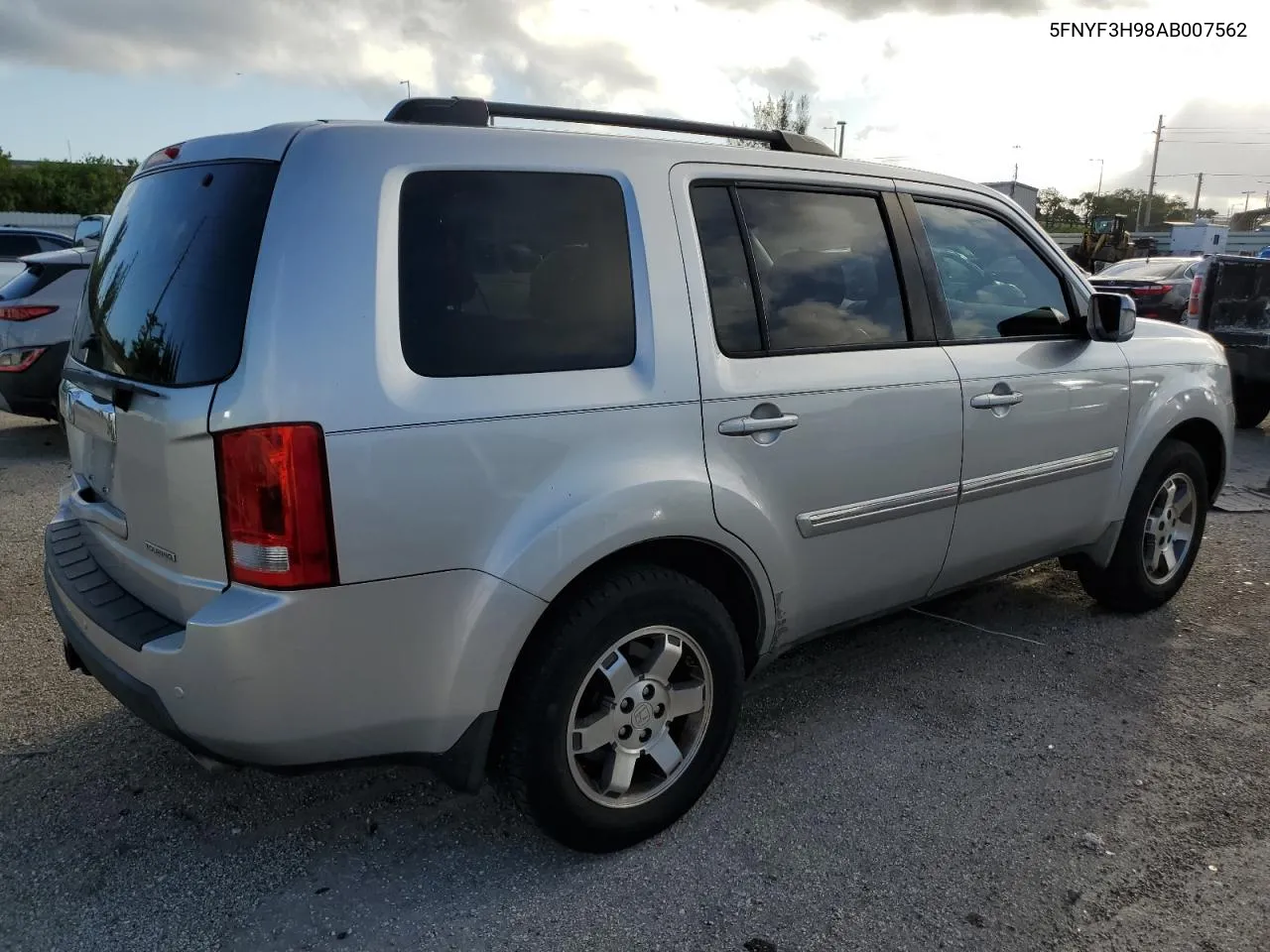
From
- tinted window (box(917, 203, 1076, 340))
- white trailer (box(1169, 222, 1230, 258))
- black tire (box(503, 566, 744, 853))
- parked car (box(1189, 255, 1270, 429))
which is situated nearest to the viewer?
black tire (box(503, 566, 744, 853))

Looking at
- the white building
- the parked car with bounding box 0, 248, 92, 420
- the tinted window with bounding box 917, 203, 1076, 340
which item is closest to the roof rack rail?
the tinted window with bounding box 917, 203, 1076, 340

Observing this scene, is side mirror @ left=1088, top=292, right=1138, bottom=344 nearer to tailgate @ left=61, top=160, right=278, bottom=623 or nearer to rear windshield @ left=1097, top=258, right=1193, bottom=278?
tailgate @ left=61, top=160, right=278, bottom=623

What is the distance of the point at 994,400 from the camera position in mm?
3434

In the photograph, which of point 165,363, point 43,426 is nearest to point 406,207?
point 165,363

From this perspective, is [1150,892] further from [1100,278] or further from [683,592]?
[1100,278]

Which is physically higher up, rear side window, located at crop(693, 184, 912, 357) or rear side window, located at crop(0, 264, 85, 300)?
rear side window, located at crop(693, 184, 912, 357)

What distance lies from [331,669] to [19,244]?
46.0 feet

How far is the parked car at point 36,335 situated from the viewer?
7375 mm

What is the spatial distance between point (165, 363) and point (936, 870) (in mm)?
2315

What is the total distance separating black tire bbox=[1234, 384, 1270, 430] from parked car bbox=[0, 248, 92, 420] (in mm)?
9814

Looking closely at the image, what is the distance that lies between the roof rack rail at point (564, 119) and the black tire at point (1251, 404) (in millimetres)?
7443

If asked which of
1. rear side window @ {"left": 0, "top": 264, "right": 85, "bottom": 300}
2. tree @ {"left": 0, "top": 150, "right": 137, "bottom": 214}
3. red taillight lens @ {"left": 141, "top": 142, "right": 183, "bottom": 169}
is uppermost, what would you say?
tree @ {"left": 0, "top": 150, "right": 137, "bottom": 214}

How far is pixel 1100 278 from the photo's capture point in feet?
45.8

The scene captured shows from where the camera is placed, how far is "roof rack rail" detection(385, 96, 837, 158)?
8.15ft
